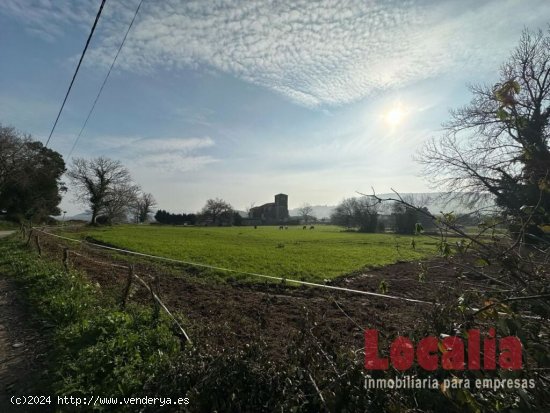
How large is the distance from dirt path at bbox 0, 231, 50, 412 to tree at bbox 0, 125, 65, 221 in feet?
A: 154

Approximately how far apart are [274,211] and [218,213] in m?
37.2

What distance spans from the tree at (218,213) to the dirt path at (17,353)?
9756 cm

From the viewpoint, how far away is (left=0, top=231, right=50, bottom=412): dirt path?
13.4 feet

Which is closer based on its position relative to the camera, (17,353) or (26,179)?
(17,353)

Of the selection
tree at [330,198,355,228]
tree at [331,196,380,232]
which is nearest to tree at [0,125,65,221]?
tree at [331,196,380,232]

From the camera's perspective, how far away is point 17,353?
514 centimetres

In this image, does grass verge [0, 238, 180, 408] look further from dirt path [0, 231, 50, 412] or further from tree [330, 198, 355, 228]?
tree [330, 198, 355, 228]

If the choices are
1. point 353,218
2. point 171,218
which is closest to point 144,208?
point 171,218

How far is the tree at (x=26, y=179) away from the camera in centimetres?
4212

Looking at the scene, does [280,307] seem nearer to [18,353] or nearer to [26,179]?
[18,353]

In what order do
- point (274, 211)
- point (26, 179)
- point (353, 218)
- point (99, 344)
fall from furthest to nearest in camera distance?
point (274, 211) < point (353, 218) < point (26, 179) < point (99, 344)

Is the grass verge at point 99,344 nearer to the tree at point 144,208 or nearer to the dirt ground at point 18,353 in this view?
the dirt ground at point 18,353

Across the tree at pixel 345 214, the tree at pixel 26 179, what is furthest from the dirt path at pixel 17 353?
the tree at pixel 345 214

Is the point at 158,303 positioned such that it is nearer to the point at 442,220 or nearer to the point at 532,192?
the point at 442,220
